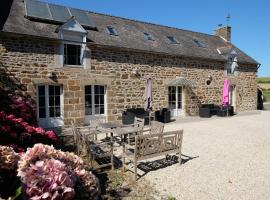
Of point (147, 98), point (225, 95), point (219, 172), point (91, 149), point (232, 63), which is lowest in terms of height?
point (219, 172)

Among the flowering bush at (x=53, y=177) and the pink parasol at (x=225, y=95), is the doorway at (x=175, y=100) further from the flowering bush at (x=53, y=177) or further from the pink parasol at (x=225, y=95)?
the flowering bush at (x=53, y=177)

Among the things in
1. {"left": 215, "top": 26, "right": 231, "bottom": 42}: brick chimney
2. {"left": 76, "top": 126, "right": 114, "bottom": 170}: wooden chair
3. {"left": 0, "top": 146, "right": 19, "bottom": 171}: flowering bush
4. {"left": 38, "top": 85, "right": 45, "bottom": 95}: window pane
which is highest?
{"left": 215, "top": 26, "right": 231, "bottom": 42}: brick chimney

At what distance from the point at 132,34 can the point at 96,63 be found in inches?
151

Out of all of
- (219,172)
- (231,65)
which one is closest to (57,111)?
(219,172)

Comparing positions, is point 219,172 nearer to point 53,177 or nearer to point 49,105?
point 53,177

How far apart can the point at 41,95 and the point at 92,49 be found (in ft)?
10.5

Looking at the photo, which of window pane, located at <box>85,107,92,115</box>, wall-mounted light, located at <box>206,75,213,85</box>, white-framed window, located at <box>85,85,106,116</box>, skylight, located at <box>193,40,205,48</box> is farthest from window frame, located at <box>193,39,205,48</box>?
window pane, located at <box>85,107,92,115</box>

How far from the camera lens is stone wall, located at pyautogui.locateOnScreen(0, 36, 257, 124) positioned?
33.7 ft

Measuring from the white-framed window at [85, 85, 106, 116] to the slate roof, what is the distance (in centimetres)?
222

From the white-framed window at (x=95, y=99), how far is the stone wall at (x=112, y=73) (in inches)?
12.4

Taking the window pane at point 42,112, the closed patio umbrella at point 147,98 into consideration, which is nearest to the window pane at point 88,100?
the window pane at point 42,112

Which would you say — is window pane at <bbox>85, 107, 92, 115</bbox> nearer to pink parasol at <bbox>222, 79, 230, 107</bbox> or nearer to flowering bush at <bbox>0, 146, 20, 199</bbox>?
pink parasol at <bbox>222, 79, 230, 107</bbox>

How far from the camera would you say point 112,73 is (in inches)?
491

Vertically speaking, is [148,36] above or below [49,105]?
above
